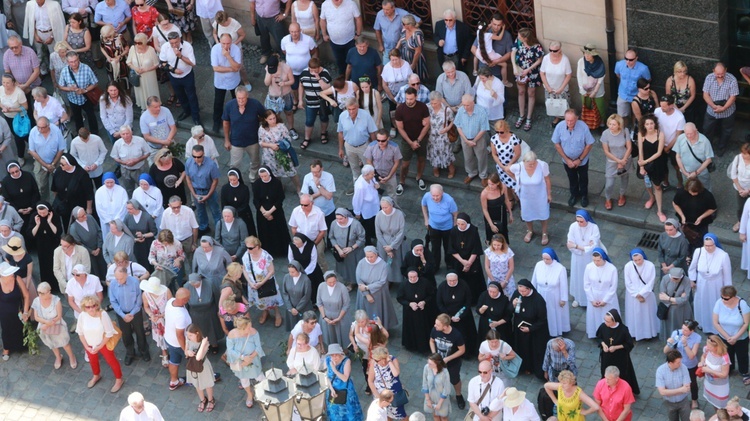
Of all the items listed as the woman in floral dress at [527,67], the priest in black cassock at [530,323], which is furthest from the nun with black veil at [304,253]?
the woman in floral dress at [527,67]

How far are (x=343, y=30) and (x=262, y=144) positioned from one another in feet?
9.24

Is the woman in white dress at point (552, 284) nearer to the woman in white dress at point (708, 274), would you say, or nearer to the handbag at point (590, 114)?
the woman in white dress at point (708, 274)

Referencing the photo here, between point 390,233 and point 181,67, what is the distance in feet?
18.8

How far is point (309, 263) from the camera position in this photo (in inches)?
992

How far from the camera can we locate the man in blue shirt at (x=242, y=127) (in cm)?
2748

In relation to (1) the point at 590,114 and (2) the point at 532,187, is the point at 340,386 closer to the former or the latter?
(2) the point at 532,187

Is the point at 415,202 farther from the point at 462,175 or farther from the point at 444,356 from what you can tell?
the point at 444,356

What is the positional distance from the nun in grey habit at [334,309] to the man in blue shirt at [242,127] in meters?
4.16

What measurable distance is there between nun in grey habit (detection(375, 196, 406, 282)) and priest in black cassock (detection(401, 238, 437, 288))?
0.62 meters

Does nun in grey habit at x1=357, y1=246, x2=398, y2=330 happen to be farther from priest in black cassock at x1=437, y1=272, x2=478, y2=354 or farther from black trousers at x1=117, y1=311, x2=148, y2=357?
black trousers at x1=117, y1=311, x2=148, y2=357

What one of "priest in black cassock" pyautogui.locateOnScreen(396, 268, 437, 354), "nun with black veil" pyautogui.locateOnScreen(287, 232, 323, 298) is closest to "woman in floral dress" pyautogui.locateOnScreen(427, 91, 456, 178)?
"nun with black veil" pyautogui.locateOnScreen(287, 232, 323, 298)

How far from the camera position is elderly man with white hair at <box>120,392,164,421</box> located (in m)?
22.3

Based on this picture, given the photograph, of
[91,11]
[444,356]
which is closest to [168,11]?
[91,11]

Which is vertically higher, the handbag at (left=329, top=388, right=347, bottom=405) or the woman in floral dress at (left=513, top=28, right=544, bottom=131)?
the woman in floral dress at (left=513, top=28, right=544, bottom=131)
